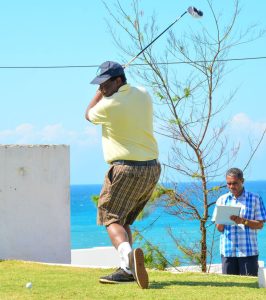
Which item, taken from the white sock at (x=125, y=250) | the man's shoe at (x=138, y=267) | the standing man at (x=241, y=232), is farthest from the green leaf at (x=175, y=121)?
the man's shoe at (x=138, y=267)

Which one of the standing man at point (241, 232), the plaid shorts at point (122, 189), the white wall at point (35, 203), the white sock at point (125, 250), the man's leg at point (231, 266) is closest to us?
the white sock at point (125, 250)

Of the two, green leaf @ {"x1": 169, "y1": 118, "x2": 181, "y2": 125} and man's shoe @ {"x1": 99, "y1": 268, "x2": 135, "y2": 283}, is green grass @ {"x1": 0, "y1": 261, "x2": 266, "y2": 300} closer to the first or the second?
man's shoe @ {"x1": 99, "y1": 268, "x2": 135, "y2": 283}

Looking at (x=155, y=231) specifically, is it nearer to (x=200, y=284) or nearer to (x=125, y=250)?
(x=200, y=284)

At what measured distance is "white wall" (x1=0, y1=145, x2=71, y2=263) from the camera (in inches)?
460

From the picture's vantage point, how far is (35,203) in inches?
472

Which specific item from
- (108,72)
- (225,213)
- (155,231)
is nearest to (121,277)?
(225,213)

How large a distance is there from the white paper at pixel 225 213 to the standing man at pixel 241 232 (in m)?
0.15

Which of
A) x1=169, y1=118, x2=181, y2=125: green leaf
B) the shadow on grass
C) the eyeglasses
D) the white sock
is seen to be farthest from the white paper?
x1=169, y1=118, x2=181, y2=125: green leaf

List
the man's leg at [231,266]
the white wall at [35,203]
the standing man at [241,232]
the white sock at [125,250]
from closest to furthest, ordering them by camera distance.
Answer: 1. the white sock at [125,250]
2. the standing man at [241,232]
3. the man's leg at [231,266]
4. the white wall at [35,203]

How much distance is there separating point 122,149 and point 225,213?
1678mm

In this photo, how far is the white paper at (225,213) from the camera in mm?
8062

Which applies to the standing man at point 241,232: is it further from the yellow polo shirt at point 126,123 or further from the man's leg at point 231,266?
the yellow polo shirt at point 126,123

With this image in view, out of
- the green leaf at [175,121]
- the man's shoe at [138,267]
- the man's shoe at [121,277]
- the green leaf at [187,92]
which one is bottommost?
the man's shoe at [121,277]

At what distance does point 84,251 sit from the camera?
622 inches
